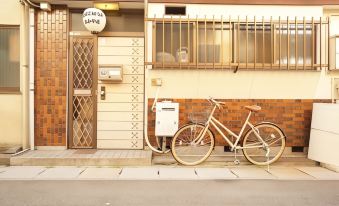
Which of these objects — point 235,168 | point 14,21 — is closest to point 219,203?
point 235,168

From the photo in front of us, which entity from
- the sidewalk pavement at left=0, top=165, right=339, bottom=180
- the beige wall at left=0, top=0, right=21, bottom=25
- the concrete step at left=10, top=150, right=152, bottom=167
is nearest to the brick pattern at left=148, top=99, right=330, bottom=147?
the concrete step at left=10, top=150, right=152, bottom=167

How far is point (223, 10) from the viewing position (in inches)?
361

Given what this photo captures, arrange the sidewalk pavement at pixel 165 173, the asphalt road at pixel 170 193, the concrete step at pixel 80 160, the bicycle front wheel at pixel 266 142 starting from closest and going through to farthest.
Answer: the asphalt road at pixel 170 193 → the sidewalk pavement at pixel 165 173 → the concrete step at pixel 80 160 → the bicycle front wheel at pixel 266 142

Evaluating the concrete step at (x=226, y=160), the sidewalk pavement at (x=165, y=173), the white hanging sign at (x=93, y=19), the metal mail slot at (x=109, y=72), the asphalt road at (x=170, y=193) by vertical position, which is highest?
the white hanging sign at (x=93, y=19)

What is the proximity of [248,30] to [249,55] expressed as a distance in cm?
60

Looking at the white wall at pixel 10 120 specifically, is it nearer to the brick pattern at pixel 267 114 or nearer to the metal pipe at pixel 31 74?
the metal pipe at pixel 31 74

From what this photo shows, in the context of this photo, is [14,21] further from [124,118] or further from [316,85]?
[316,85]

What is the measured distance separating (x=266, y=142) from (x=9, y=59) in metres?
6.47

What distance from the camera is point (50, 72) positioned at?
9.33m

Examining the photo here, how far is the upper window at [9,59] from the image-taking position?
30.7 ft

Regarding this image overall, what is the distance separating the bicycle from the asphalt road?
138 cm

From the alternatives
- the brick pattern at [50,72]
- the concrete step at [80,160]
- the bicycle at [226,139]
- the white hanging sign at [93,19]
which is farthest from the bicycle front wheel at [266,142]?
the brick pattern at [50,72]

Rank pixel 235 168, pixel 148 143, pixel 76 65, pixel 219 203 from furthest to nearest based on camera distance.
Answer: pixel 76 65 → pixel 148 143 → pixel 235 168 → pixel 219 203

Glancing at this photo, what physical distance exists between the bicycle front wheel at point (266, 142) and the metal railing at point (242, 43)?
5.02 ft
